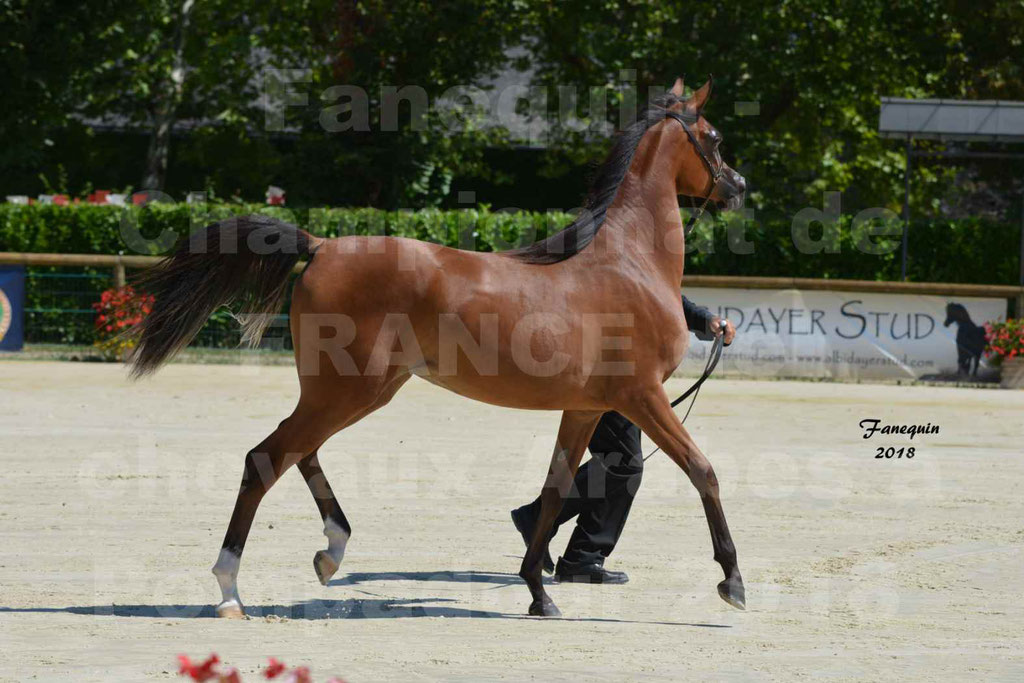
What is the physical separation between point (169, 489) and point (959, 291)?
34.7ft

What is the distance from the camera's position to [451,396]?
13.5 metres

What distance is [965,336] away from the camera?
15.6m

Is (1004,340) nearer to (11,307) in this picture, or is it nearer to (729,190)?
(729,190)

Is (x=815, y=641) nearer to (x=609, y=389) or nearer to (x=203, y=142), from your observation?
(x=609, y=389)

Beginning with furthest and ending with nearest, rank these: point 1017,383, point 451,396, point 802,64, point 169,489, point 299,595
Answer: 1. point 802,64
2. point 1017,383
3. point 451,396
4. point 169,489
5. point 299,595

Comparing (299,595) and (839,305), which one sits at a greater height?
(299,595)

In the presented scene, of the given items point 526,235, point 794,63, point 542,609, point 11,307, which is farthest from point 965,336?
point 542,609

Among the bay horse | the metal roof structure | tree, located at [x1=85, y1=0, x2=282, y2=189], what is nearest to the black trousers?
the bay horse

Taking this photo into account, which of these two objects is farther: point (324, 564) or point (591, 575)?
point (591, 575)

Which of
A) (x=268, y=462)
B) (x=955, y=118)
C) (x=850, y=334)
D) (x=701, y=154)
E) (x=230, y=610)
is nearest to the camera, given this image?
(x=230, y=610)

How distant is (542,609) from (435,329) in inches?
48.7

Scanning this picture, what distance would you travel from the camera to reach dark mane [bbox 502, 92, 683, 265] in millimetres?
5734

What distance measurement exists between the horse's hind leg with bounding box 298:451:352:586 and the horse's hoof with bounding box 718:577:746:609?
1576 millimetres

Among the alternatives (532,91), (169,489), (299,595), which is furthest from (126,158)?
(299,595)
